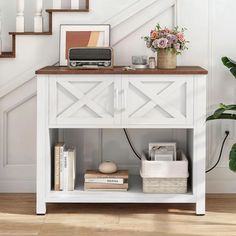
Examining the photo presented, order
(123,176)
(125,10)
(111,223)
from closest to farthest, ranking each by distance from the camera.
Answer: (111,223) < (123,176) < (125,10)

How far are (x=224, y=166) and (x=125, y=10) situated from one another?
53.2 inches

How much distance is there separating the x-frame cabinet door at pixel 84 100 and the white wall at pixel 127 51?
21.7 inches

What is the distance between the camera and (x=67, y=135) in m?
4.41

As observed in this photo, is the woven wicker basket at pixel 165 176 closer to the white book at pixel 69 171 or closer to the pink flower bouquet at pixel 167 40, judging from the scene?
the white book at pixel 69 171

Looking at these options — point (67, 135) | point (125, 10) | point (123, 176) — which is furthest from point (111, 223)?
point (125, 10)

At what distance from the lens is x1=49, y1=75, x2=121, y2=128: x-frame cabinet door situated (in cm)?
383

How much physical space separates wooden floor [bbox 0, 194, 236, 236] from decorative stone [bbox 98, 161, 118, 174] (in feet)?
0.80

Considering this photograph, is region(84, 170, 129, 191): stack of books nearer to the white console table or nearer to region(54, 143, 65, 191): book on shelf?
region(54, 143, 65, 191): book on shelf

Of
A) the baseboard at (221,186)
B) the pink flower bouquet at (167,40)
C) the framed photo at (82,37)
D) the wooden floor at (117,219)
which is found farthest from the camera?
the baseboard at (221,186)

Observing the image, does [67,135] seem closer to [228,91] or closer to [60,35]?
[60,35]

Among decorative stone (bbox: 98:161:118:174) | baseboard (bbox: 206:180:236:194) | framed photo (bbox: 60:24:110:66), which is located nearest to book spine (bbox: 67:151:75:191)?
decorative stone (bbox: 98:161:118:174)

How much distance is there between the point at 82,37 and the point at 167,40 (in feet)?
2.19

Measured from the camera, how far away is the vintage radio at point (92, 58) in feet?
12.8

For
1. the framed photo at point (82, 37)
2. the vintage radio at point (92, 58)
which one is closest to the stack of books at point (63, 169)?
the vintage radio at point (92, 58)
